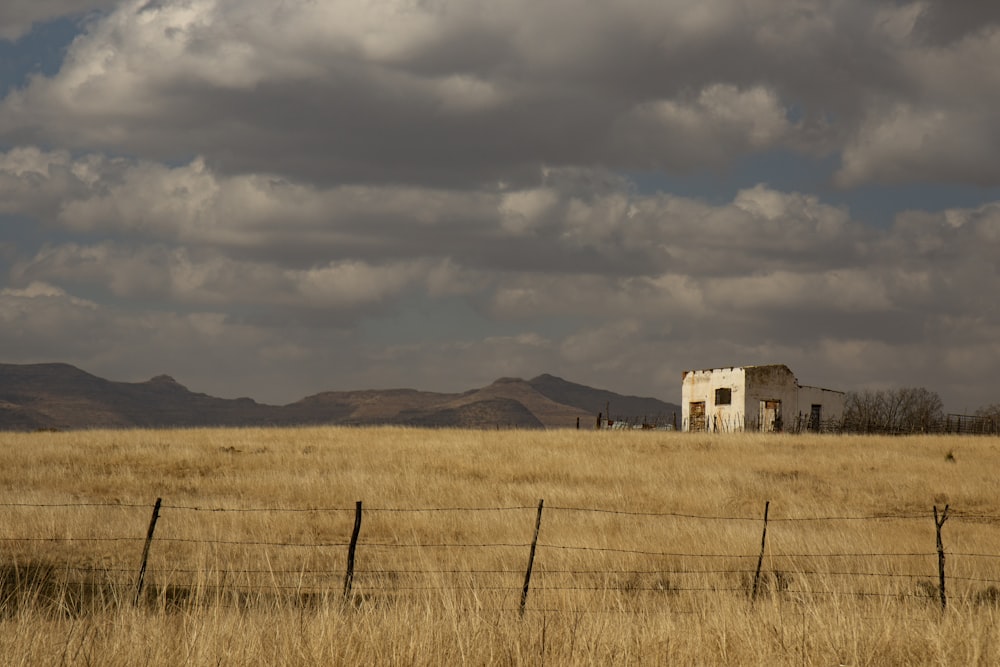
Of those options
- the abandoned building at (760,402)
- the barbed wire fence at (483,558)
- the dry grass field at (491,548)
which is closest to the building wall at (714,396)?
the abandoned building at (760,402)

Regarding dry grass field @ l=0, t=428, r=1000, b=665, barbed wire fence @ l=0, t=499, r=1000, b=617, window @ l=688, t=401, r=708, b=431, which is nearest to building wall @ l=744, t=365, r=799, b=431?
window @ l=688, t=401, r=708, b=431

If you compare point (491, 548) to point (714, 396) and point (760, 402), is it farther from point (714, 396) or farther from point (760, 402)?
point (714, 396)

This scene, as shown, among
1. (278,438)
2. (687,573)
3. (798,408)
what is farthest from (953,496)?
(798,408)

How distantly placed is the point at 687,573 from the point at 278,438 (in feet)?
82.6

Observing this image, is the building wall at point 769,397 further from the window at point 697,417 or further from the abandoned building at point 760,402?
the window at point 697,417

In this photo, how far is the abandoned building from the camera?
63.6 m

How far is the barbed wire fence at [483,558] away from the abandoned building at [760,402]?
41.0 m

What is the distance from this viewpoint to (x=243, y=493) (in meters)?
Result: 24.7

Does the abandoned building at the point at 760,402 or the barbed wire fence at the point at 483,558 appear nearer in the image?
the barbed wire fence at the point at 483,558

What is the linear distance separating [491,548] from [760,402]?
162 feet

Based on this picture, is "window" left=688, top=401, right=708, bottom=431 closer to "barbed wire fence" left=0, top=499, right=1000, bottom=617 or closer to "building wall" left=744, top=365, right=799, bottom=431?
"building wall" left=744, top=365, right=799, bottom=431

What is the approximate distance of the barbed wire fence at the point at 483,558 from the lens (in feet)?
42.4

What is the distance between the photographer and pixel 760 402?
64.0 m

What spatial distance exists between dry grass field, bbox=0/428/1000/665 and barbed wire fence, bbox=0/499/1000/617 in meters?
0.09
